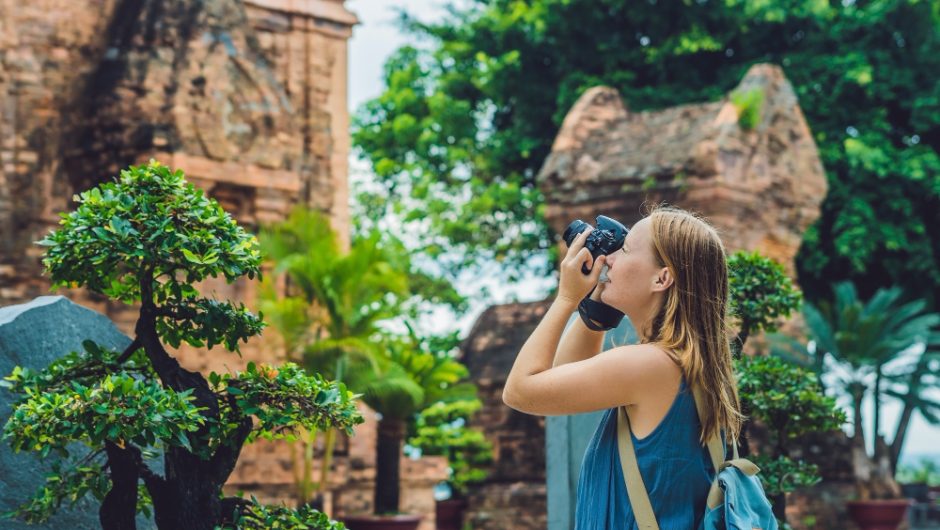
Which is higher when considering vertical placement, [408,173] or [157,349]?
[408,173]

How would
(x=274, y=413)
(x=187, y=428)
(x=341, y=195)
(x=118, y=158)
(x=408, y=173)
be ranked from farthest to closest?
(x=408, y=173) < (x=341, y=195) < (x=118, y=158) < (x=274, y=413) < (x=187, y=428)

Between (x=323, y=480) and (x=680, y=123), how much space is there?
473cm

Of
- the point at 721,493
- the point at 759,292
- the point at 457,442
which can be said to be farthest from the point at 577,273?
the point at 457,442

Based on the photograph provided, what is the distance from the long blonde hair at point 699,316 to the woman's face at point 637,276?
0.02 meters

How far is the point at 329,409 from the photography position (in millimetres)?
4250

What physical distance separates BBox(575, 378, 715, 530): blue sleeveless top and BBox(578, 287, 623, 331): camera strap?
0.25m

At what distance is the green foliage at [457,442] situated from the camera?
1474 centimetres

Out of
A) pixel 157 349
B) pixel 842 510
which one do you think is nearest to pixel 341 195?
pixel 842 510

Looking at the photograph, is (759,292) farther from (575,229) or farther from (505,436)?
(505,436)

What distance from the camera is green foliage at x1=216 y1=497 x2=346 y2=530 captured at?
4.36 m

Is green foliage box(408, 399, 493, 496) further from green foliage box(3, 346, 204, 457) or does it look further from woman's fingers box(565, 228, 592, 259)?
woman's fingers box(565, 228, 592, 259)

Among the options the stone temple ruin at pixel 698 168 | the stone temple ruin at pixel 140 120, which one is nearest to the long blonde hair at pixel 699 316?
the stone temple ruin at pixel 698 168

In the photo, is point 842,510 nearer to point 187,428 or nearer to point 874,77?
point 874,77

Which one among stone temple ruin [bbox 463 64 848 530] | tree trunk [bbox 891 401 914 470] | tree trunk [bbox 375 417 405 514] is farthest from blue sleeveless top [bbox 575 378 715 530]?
tree trunk [bbox 891 401 914 470]
